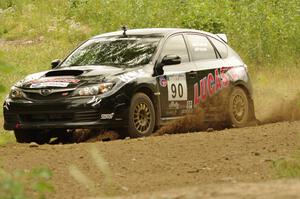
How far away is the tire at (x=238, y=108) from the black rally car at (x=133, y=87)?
17 millimetres

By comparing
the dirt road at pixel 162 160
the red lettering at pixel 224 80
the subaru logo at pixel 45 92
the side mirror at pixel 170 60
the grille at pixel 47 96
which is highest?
the side mirror at pixel 170 60

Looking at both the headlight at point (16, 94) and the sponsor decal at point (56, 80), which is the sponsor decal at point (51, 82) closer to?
the sponsor decal at point (56, 80)

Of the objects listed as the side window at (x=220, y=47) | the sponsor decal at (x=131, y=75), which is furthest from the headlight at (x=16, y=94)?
the side window at (x=220, y=47)

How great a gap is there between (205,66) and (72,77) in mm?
2390

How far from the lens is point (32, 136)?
1184 centimetres

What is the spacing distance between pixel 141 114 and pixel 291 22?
41.9ft

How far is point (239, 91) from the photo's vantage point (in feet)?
43.9

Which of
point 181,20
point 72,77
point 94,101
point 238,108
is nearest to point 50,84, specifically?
point 72,77

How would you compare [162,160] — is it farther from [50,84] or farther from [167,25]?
[167,25]

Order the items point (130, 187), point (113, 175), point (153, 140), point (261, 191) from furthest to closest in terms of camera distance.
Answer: point (153, 140) < point (113, 175) < point (130, 187) < point (261, 191)

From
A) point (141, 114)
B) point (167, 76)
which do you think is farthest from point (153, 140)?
point (167, 76)

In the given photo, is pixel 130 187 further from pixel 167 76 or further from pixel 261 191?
pixel 167 76

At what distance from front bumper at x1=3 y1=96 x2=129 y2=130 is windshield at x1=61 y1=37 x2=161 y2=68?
935mm

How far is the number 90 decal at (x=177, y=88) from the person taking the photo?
12.0 metres
